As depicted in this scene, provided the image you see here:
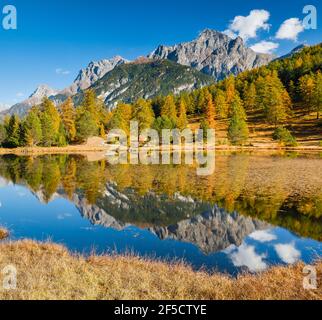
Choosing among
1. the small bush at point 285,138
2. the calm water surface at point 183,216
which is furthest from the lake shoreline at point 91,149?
the calm water surface at point 183,216

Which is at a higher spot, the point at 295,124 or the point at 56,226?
the point at 295,124

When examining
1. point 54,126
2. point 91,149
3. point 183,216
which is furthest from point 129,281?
point 54,126

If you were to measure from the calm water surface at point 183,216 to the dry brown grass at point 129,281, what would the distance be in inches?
97.9

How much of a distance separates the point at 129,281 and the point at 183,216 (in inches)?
517

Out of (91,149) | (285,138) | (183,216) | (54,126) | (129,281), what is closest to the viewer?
(129,281)

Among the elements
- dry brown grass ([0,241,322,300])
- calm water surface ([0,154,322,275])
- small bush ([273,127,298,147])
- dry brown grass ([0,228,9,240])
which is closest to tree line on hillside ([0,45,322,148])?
small bush ([273,127,298,147])

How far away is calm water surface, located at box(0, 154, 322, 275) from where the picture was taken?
17516 mm

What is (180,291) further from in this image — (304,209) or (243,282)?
(304,209)

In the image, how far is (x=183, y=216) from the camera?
2419 centimetres

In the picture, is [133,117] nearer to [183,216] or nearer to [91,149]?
[91,149]

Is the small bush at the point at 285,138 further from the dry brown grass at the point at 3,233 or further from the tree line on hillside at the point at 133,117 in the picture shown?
the dry brown grass at the point at 3,233
